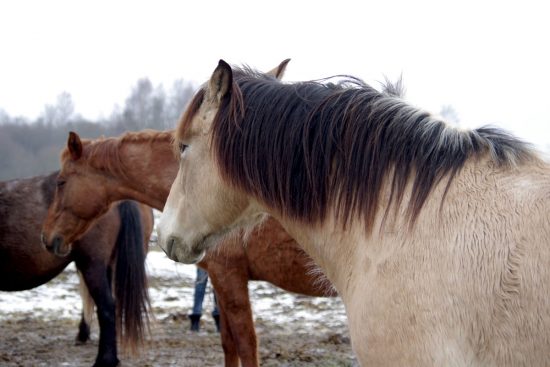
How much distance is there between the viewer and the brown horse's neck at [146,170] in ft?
17.7

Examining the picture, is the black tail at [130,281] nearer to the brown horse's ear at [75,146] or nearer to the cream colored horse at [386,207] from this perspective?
the brown horse's ear at [75,146]

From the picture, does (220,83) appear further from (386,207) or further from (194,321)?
(194,321)

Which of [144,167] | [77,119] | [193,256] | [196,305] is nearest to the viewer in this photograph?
[193,256]

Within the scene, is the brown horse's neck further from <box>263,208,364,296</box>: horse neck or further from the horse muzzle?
<box>263,208,364,296</box>: horse neck

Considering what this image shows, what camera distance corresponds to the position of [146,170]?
5477 mm

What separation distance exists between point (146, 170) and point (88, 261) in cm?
201

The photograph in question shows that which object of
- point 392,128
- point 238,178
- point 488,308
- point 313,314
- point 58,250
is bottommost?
point 313,314

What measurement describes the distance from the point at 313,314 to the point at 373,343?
738 cm

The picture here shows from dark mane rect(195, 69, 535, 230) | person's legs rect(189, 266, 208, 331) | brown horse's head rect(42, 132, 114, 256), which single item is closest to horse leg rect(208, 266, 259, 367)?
brown horse's head rect(42, 132, 114, 256)

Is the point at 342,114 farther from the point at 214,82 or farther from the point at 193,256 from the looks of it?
the point at 193,256

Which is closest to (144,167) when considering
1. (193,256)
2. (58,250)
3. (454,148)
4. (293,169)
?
(58,250)

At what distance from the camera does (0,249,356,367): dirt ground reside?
7.20 m

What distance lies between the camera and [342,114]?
270cm

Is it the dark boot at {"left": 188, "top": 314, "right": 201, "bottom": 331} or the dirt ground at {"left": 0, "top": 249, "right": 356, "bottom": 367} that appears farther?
the dark boot at {"left": 188, "top": 314, "right": 201, "bottom": 331}
